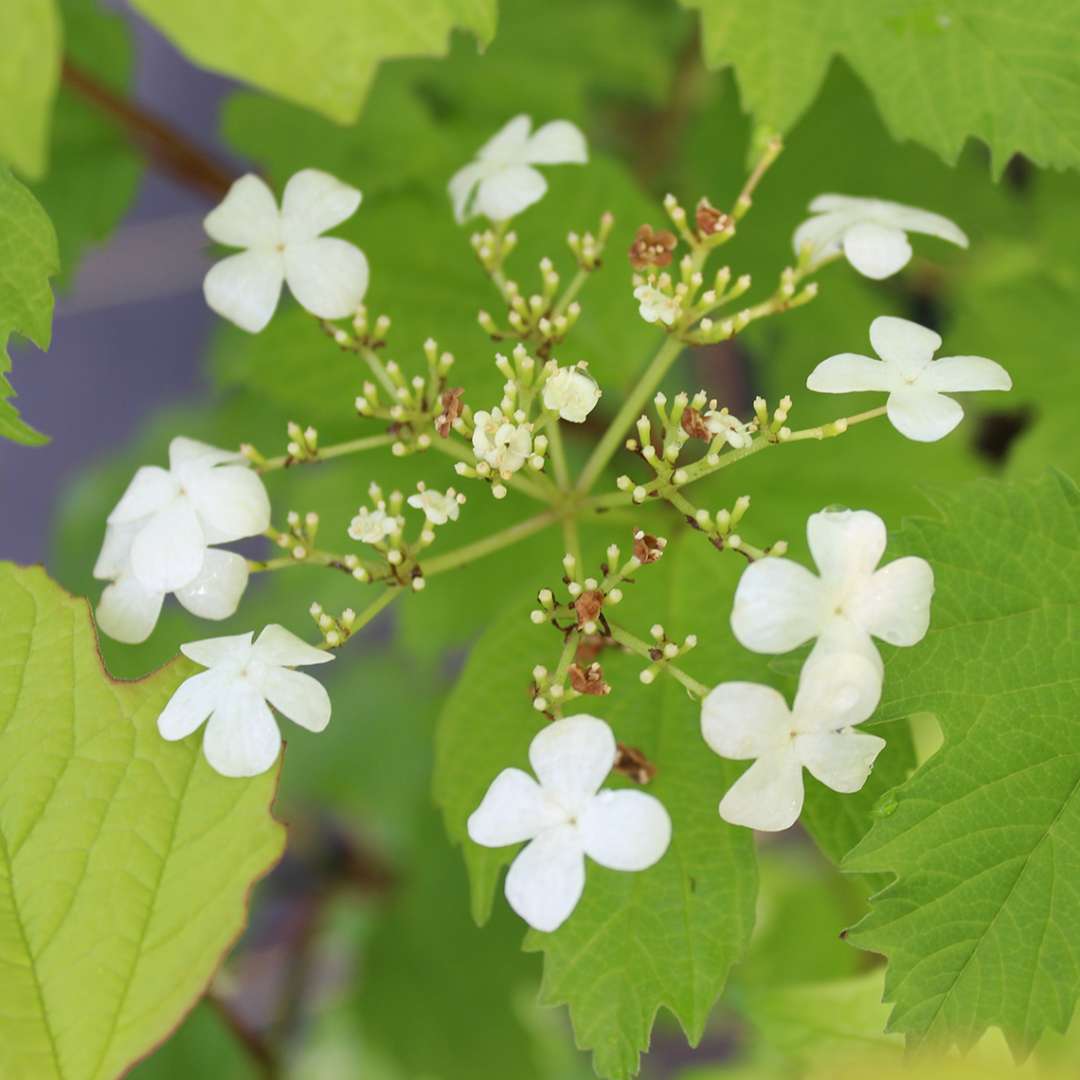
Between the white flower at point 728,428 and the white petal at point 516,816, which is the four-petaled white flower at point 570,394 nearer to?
the white flower at point 728,428

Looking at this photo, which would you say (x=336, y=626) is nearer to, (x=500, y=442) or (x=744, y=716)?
(x=500, y=442)

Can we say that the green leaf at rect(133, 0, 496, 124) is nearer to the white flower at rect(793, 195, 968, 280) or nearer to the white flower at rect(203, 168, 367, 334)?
the white flower at rect(203, 168, 367, 334)

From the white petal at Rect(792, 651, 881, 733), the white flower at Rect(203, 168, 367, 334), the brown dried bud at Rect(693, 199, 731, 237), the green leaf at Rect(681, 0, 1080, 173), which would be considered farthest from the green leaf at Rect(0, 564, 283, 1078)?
the green leaf at Rect(681, 0, 1080, 173)

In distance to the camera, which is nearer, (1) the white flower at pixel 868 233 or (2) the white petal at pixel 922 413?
(2) the white petal at pixel 922 413

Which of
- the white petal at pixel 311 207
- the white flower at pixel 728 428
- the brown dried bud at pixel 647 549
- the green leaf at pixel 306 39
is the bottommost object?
the brown dried bud at pixel 647 549

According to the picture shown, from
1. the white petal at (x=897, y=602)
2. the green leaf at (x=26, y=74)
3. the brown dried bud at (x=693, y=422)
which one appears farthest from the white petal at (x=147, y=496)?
the white petal at (x=897, y=602)

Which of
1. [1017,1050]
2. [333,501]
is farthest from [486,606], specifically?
[1017,1050]

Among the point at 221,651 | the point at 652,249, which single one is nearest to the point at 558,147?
the point at 652,249
